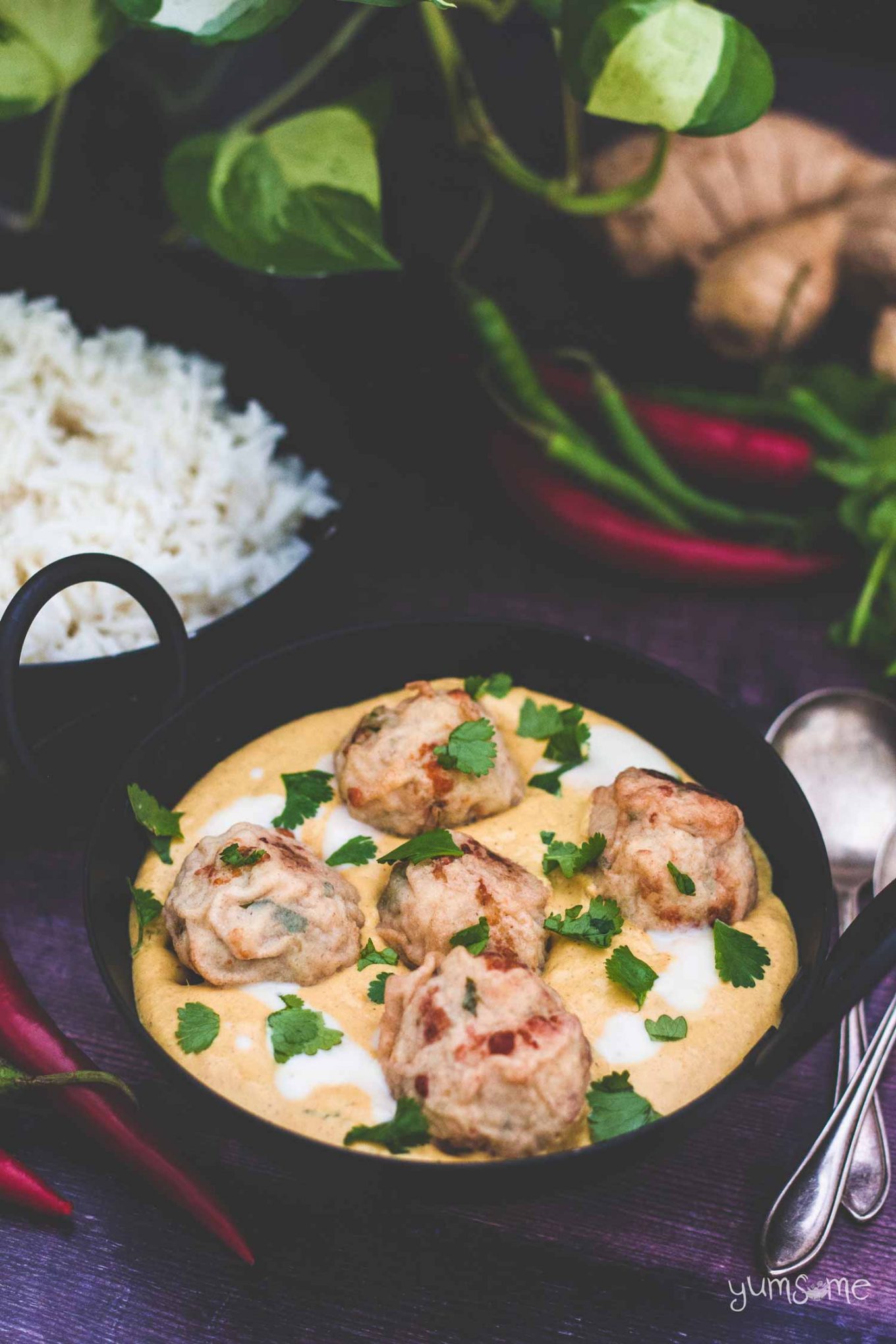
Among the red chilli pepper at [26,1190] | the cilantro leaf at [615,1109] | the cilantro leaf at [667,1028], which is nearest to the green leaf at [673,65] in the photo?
the cilantro leaf at [667,1028]

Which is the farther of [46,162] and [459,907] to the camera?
[46,162]

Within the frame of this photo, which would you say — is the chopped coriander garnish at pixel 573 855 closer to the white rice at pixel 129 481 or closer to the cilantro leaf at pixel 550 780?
the cilantro leaf at pixel 550 780

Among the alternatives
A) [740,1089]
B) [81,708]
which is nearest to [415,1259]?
[740,1089]

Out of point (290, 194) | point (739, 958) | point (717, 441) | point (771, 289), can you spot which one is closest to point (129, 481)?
point (290, 194)

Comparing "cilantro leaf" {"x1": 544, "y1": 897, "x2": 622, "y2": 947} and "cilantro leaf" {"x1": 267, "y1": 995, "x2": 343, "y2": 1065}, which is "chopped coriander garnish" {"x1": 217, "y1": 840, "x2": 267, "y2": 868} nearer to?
"cilantro leaf" {"x1": 267, "y1": 995, "x2": 343, "y2": 1065}

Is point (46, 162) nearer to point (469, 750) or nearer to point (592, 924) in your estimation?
point (469, 750)

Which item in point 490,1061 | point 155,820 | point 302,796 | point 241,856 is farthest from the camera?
point 302,796

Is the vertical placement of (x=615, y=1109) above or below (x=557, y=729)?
below
